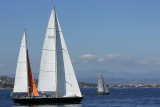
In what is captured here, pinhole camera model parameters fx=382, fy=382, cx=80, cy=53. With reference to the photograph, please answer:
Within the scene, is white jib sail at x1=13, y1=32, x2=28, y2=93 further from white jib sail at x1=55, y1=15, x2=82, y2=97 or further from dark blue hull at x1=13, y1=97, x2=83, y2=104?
white jib sail at x1=55, y1=15, x2=82, y2=97

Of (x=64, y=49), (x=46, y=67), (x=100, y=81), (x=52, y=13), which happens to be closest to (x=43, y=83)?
(x=46, y=67)

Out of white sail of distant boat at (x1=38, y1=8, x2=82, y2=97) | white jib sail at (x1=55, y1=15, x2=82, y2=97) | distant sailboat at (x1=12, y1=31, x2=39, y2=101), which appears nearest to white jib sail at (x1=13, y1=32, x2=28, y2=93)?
distant sailboat at (x1=12, y1=31, x2=39, y2=101)

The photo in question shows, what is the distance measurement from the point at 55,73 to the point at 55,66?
1.27 metres

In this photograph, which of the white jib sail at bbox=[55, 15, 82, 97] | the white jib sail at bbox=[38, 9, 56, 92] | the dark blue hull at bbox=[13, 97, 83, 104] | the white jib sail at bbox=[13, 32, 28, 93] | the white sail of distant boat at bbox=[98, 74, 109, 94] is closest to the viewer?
the dark blue hull at bbox=[13, 97, 83, 104]

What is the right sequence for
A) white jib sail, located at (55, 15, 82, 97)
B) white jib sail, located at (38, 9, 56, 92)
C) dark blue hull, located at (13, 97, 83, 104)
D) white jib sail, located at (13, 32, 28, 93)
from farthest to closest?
white jib sail, located at (13, 32, 28, 93)
white jib sail, located at (55, 15, 82, 97)
white jib sail, located at (38, 9, 56, 92)
dark blue hull, located at (13, 97, 83, 104)

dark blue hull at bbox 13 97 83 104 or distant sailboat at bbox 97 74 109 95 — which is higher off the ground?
distant sailboat at bbox 97 74 109 95

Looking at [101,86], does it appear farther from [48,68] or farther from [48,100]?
[48,100]

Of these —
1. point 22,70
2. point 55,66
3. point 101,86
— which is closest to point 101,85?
point 101,86

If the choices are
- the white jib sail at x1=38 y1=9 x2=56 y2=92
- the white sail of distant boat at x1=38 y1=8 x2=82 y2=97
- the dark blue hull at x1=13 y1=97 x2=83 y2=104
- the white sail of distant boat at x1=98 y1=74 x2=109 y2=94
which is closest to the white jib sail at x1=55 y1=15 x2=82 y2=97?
the white sail of distant boat at x1=38 y1=8 x2=82 y2=97

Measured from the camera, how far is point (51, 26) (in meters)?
69.2

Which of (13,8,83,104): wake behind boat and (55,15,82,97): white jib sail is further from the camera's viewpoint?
(55,15,82,97): white jib sail

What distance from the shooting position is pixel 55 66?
68938mm

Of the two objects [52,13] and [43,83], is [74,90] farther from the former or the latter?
[52,13]

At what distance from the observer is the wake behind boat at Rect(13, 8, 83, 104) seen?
68.5m
